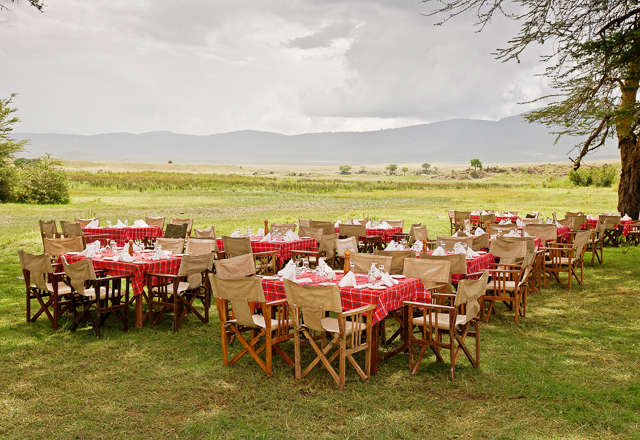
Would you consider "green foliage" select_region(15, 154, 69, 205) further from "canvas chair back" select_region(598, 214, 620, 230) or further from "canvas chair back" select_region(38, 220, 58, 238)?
"canvas chair back" select_region(598, 214, 620, 230)

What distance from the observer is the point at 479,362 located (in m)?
5.50

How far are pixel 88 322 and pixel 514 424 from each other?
5566 mm

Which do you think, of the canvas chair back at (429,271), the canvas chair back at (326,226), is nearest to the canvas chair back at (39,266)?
the canvas chair back at (429,271)

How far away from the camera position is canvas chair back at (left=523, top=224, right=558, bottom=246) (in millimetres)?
10664

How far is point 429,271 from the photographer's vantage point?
20.4ft

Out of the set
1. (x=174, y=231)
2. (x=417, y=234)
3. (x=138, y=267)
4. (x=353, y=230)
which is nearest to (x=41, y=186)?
(x=174, y=231)

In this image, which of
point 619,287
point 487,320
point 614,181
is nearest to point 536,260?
point 619,287

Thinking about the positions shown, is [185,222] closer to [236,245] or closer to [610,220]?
[236,245]

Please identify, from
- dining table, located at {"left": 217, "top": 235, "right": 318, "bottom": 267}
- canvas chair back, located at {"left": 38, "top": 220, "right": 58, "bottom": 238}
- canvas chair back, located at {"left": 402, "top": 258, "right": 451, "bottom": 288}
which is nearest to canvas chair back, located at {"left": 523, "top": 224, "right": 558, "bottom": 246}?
dining table, located at {"left": 217, "top": 235, "right": 318, "bottom": 267}

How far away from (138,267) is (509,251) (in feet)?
18.4

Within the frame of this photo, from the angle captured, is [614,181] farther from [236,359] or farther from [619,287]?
Answer: [236,359]

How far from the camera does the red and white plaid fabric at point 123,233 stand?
12.3 m

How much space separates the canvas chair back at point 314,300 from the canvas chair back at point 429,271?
173 centimetres

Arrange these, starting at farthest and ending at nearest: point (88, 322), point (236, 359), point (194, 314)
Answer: point (194, 314) < point (88, 322) < point (236, 359)
